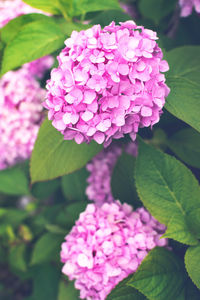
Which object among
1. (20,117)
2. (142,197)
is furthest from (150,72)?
(20,117)

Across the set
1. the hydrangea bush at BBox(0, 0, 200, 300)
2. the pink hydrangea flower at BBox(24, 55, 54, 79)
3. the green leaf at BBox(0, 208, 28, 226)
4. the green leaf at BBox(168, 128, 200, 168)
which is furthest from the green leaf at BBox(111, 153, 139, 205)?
the green leaf at BBox(0, 208, 28, 226)

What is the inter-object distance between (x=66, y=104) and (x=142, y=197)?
0.90ft

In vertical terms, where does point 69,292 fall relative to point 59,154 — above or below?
below

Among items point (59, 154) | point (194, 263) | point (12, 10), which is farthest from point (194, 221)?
point (12, 10)

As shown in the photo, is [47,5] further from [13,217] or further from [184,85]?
[13,217]

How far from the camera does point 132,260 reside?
0.80 meters

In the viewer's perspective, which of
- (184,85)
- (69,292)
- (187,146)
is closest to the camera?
(184,85)

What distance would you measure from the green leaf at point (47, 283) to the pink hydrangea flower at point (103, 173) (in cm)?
48

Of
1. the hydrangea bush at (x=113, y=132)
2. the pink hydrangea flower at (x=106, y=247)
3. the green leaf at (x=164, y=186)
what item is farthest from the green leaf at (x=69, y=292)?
the green leaf at (x=164, y=186)

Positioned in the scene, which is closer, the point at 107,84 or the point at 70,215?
the point at 107,84

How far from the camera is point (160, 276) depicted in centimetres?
70

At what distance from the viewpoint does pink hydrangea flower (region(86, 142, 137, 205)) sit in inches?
42.7

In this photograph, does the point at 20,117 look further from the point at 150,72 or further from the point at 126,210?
the point at 150,72

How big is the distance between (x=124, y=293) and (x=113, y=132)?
1.11ft
